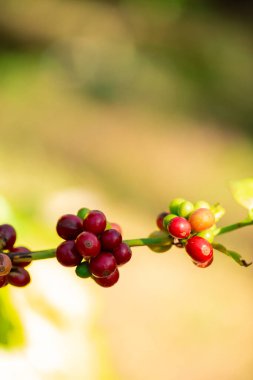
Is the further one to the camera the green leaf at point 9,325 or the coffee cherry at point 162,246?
the green leaf at point 9,325

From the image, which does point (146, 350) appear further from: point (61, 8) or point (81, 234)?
point (61, 8)

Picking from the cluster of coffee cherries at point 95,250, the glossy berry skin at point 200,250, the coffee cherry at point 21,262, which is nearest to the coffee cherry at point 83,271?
the cluster of coffee cherries at point 95,250

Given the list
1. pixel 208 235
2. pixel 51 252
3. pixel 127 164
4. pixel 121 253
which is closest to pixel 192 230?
pixel 208 235

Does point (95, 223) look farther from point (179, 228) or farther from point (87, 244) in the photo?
point (179, 228)

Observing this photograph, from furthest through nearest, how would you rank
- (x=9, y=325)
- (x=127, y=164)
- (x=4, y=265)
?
1. (x=127, y=164)
2. (x=9, y=325)
3. (x=4, y=265)

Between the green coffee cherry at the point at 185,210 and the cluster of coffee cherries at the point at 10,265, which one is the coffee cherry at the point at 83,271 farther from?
the green coffee cherry at the point at 185,210

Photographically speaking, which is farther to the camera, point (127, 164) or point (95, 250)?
point (127, 164)
